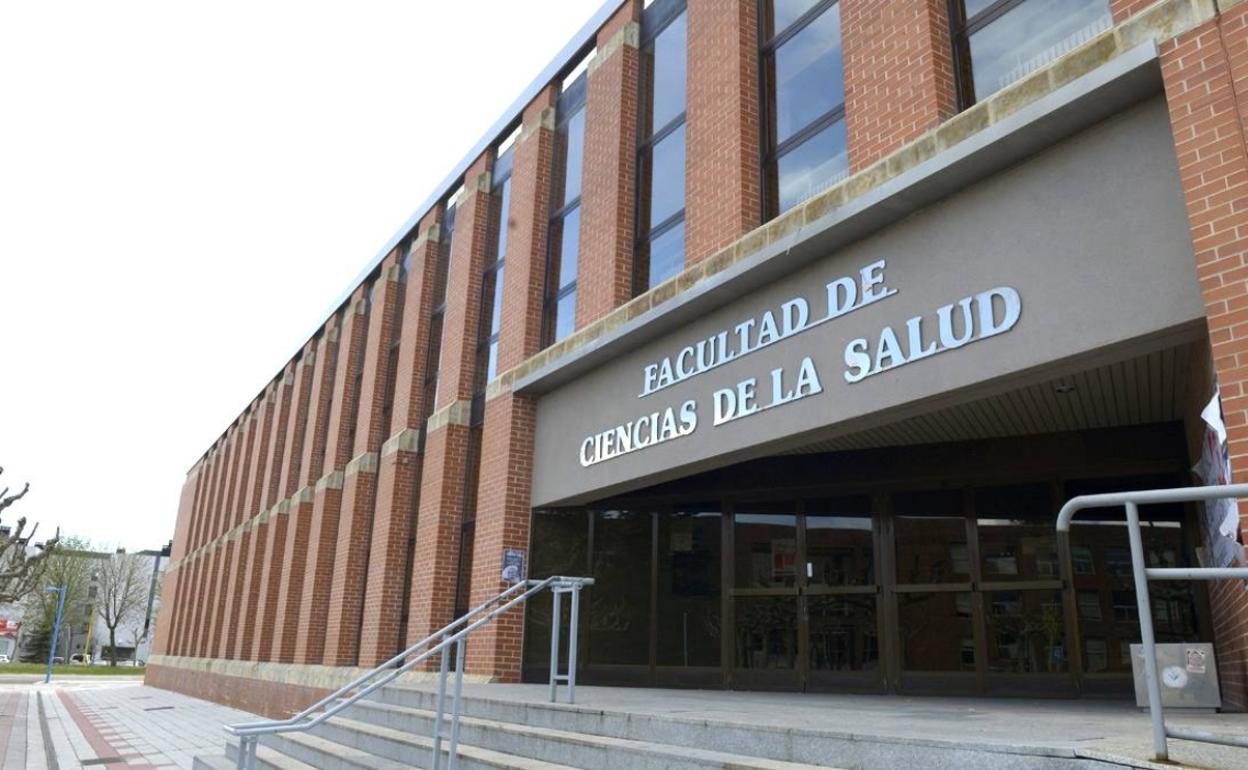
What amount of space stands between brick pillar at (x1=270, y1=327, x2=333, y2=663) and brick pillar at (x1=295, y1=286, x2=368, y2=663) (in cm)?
39

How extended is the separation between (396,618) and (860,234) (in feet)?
37.1

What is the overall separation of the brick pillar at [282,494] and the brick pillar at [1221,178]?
2055 centimetres

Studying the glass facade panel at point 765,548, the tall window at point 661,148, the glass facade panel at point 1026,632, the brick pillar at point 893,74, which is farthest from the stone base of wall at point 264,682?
the brick pillar at point 893,74

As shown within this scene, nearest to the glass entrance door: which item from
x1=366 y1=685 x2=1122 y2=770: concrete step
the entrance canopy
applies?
the entrance canopy

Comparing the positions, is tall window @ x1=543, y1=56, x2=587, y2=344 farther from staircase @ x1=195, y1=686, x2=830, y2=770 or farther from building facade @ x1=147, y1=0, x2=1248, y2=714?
staircase @ x1=195, y1=686, x2=830, y2=770

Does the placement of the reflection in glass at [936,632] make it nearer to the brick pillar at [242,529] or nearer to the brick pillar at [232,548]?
the brick pillar at [242,529]

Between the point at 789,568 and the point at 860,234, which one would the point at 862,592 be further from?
the point at 860,234

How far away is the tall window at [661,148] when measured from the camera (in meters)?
11.0

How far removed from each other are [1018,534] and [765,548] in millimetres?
3020

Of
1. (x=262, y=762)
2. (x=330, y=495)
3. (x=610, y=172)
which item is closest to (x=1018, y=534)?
(x=610, y=172)

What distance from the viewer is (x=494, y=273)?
15547 mm

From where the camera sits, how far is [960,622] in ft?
31.3

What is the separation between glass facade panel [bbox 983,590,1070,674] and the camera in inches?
352

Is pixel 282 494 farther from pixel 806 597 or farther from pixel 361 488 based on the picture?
pixel 806 597
